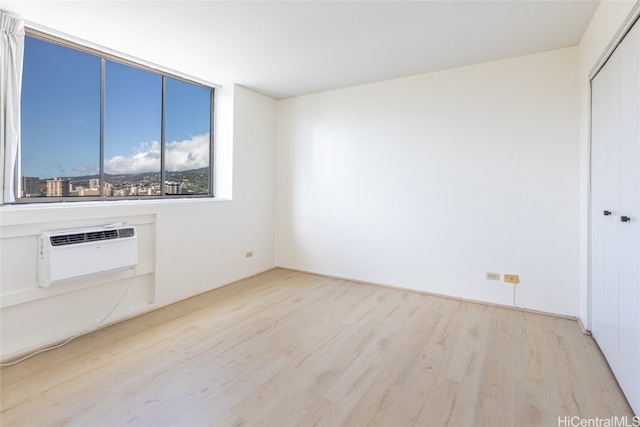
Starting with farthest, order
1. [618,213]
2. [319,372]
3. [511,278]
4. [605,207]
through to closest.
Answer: [511,278] → [605,207] → [319,372] → [618,213]

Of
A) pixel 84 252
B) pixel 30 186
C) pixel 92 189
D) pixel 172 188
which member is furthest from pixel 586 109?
pixel 30 186

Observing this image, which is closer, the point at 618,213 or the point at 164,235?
the point at 618,213

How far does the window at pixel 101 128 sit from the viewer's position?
2688 mm

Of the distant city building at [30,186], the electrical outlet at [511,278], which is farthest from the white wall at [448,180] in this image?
the distant city building at [30,186]

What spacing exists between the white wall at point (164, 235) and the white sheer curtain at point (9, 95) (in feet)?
0.43

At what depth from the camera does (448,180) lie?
11.7 feet

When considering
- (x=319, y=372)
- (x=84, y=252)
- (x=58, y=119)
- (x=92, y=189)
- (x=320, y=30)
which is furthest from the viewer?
(x=92, y=189)

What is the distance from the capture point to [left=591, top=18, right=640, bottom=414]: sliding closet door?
1.74 meters

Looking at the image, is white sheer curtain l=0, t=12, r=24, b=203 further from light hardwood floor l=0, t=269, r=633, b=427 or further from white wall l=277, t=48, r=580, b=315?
white wall l=277, t=48, r=580, b=315

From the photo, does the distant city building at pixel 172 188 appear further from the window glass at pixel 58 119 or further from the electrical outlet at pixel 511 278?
the electrical outlet at pixel 511 278

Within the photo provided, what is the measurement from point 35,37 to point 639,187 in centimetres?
453

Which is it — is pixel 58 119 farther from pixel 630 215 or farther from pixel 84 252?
pixel 630 215

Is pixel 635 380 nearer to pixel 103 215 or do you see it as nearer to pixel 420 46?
pixel 420 46

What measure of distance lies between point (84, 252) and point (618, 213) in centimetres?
396
